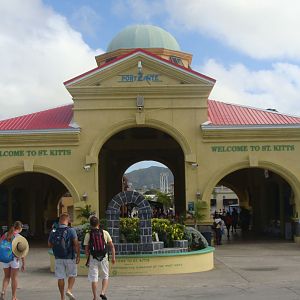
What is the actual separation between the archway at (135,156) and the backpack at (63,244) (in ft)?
58.3

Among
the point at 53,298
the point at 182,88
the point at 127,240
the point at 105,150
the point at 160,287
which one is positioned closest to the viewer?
the point at 53,298

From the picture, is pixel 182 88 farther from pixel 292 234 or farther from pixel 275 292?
pixel 275 292

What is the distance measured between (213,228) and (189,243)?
7.92m

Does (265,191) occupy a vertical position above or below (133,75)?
below

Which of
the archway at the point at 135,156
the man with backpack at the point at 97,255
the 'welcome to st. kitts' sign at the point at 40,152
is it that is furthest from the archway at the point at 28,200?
the man with backpack at the point at 97,255

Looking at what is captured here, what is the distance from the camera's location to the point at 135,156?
1428 inches

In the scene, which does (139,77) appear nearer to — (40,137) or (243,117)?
(40,137)

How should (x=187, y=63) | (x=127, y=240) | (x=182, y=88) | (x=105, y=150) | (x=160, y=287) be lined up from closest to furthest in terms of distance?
1. (x=160, y=287)
2. (x=127, y=240)
3. (x=182, y=88)
4. (x=105, y=150)
5. (x=187, y=63)

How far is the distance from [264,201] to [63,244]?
942 inches

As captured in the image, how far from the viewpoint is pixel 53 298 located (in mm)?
11359

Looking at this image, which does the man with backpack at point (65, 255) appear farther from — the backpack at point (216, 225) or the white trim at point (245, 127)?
the backpack at point (216, 225)

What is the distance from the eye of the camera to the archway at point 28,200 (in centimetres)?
3009

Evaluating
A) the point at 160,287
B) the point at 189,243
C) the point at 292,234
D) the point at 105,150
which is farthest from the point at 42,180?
the point at 160,287

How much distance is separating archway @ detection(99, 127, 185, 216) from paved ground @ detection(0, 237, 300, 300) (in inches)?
475
